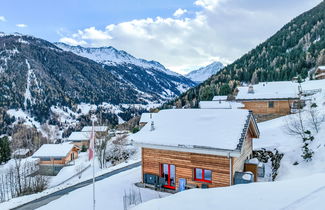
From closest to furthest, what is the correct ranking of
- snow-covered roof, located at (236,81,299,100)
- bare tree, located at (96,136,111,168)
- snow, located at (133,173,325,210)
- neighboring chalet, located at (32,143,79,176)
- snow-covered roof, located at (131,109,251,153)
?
snow, located at (133,173,325,210) < snow-covered roof, located at (131,109,251,153) < bare tree, located at (96,136,111,168) < snow-covered roof, located at (236,81,299,100) < neighboring chalet, located at (32,143,79,176)

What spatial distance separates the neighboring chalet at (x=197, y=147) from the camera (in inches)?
496

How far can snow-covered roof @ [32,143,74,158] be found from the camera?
1954 inches

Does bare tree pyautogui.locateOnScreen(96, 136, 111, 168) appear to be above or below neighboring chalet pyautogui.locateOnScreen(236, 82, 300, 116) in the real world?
below

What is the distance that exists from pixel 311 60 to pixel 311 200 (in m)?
87.1

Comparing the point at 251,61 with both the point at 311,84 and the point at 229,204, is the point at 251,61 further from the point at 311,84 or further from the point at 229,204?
the point at 229,204

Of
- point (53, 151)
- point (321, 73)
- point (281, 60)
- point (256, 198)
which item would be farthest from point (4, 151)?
point (281, 60)

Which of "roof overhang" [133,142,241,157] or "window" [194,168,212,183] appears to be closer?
"roof overhang" [133,142,241,157]

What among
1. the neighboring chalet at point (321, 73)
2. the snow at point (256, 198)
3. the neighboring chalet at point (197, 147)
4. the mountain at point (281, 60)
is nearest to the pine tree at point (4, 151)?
the neighboring chalet at point (197, 147)

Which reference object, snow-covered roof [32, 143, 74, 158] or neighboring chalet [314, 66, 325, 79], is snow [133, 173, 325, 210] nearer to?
Result: snow-covered roof [32, 143, 74, 158]

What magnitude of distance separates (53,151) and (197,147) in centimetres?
4794

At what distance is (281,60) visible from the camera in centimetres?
9188

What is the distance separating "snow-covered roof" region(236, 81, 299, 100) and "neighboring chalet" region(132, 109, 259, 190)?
2595 cm

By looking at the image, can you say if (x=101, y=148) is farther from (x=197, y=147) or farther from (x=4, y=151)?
(x=4, y=151)

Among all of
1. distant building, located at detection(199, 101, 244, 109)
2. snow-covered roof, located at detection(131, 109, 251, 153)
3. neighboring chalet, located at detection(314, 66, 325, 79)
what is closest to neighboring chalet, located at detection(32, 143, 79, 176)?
distant building, located at detection(199, 101, 244, 109)
